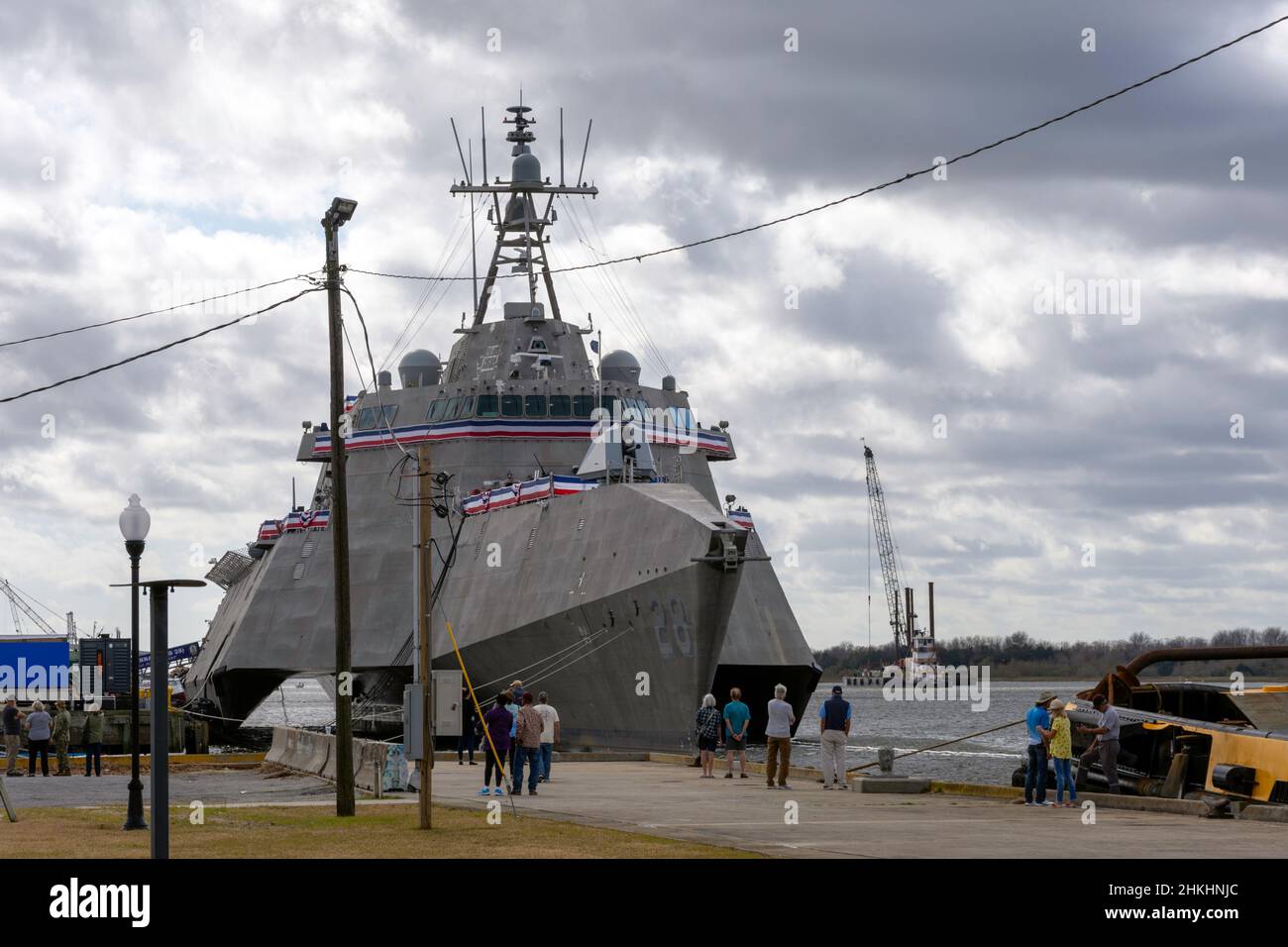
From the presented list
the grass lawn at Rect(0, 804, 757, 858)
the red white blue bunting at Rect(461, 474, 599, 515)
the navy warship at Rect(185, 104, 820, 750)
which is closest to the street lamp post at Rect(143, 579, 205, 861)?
the grass lawn at Rect(0, 804, 757, 858)

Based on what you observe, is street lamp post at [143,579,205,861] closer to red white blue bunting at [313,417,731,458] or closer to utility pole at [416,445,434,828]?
utility pole at [416,445,434,828]

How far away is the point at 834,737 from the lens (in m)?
24.9

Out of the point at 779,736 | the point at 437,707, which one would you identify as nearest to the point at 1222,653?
the point at 779,736

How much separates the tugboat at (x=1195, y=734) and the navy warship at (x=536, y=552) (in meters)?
8.77

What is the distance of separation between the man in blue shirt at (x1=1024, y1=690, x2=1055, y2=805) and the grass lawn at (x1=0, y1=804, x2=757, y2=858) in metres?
6.75

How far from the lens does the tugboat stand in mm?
21719

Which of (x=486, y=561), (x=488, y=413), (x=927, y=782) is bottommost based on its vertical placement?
(x=927, y=782)

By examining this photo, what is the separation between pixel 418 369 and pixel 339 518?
30.9 metres
